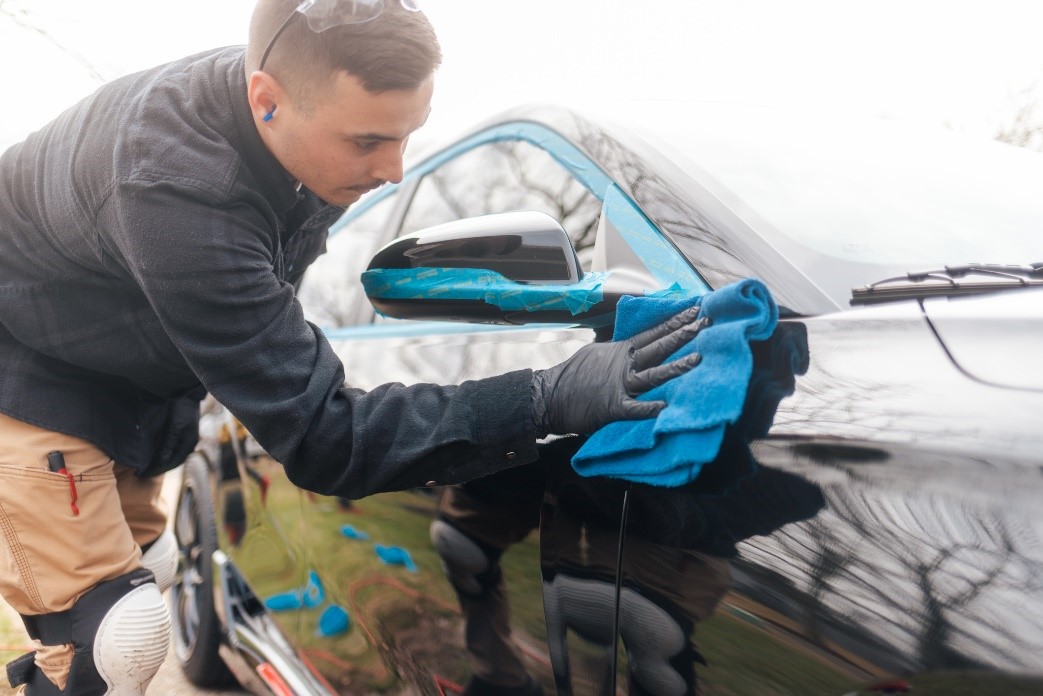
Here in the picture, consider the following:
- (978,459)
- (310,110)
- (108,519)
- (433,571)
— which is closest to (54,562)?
(108,519)

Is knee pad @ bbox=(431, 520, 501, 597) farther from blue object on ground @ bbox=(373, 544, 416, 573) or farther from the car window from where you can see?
the car window

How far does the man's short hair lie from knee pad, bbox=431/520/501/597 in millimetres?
684

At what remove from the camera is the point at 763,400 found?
38.4 inches

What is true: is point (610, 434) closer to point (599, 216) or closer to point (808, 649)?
point (808, 649)

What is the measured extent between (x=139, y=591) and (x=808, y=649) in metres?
1.37

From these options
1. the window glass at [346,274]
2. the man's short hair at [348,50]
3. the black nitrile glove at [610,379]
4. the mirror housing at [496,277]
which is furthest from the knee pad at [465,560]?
the window glass at [346,274]

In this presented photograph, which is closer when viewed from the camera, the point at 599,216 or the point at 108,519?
the point at 599,216

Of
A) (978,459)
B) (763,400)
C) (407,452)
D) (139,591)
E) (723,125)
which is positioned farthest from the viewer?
(139,591)

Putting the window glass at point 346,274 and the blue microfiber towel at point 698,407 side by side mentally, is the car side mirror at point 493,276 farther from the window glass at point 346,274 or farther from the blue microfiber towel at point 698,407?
the window glass at point 346,274

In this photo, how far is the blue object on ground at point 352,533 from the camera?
5.40 ft

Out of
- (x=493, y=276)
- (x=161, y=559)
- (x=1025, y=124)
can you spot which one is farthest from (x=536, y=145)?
(x=1025, y=124)

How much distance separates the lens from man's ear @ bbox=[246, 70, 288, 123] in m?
1.34

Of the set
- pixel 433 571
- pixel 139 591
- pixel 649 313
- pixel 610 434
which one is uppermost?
pixel 649 313

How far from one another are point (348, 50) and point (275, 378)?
19.3 inches
